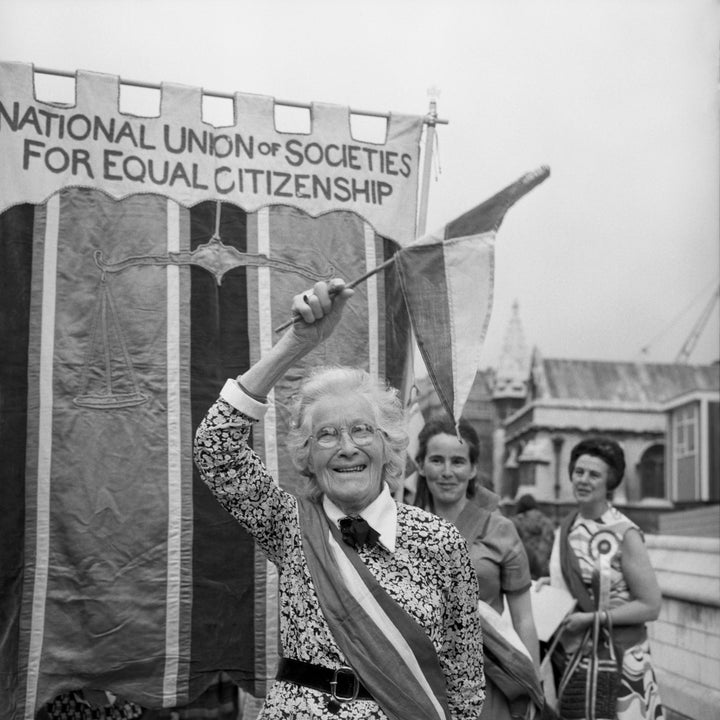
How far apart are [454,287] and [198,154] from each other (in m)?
1.41

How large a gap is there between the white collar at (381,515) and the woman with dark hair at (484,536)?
784 millimetres

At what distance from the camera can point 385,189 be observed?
421 centimetres

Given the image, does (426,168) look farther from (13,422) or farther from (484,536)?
(13,422)

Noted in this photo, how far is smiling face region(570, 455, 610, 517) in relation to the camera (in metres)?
4.21

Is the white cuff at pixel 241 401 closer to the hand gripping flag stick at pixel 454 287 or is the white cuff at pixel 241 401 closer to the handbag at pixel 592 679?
the hand gripping flag stick at pixel 454 287

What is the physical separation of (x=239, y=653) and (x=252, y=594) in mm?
253

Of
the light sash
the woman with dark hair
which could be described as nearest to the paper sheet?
the woman with dark hair

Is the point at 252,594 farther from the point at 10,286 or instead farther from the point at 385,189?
the point at 385,189

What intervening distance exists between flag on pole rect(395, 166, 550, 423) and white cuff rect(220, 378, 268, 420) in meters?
1.00

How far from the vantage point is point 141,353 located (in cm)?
381

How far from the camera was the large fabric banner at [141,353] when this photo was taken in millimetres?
3607

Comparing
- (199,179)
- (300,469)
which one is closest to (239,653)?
(300,469)

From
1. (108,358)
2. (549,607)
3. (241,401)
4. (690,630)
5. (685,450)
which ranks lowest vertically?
(685,450)

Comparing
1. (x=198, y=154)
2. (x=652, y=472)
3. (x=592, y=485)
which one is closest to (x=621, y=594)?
(x=592, y=485)
